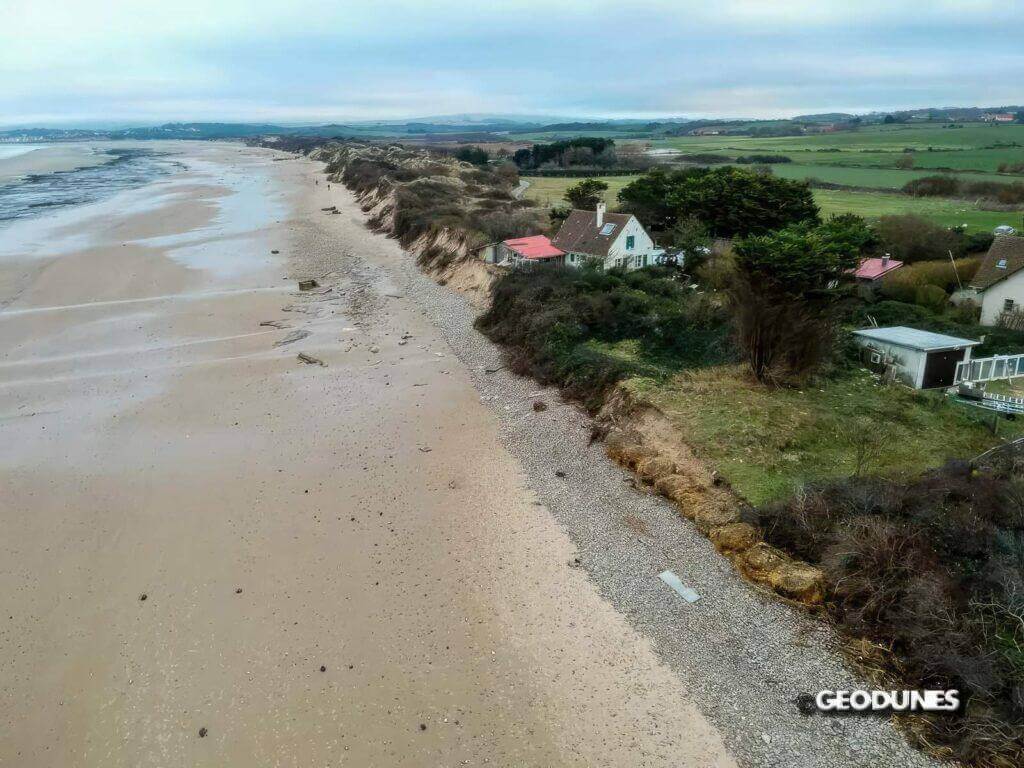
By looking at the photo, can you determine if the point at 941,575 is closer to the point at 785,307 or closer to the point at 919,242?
the point at 785,307

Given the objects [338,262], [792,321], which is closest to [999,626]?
[792,321]

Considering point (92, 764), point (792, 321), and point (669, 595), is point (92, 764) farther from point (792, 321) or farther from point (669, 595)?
point (792, 321)

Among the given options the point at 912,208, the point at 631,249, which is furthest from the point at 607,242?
the point at 912,208

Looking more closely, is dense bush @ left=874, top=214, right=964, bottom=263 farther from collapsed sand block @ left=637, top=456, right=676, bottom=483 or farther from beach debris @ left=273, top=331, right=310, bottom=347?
beach debris @ left=273, top=331, right=310, bottom=347

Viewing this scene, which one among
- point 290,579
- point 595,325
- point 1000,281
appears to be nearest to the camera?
point 290,579

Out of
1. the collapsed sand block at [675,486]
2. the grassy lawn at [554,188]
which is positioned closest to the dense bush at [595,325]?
the collapsed sand block at [675,486]

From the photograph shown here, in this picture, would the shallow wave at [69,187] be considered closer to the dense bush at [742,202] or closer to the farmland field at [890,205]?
the farmland field at [890,205]
